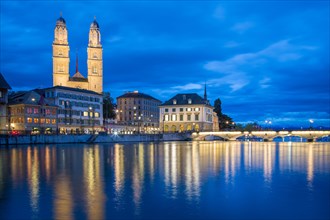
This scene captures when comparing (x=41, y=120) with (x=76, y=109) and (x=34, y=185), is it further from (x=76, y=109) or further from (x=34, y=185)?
(x=34, y=185)

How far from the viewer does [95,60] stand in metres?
157

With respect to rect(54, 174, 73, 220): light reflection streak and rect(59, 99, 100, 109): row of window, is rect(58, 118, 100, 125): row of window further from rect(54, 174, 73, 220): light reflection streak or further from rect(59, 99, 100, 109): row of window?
rect(54, 174, 73, 220): light reflection streak

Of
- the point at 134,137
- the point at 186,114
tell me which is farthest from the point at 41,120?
the point at 186,114

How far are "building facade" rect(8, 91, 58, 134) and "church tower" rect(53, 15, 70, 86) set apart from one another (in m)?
42.8

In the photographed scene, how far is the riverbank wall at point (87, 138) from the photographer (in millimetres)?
83081

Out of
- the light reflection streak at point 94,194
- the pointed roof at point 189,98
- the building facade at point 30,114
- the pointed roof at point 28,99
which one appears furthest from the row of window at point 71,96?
the light reflection streak at point 94,194

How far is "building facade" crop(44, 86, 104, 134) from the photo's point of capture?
109 metres

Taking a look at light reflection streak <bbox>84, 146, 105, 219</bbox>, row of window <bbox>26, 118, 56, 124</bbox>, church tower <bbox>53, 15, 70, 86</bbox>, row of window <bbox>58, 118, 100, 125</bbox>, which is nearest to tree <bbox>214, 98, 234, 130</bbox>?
row of window <bbox>58, 118, 100, 125</bbox>

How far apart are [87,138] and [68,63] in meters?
56.4

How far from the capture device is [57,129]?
106 m

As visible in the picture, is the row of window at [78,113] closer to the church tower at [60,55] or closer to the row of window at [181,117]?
the church tower at [60,55]

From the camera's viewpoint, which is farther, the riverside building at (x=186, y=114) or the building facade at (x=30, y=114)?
the riverside building at (x=186, y=114)

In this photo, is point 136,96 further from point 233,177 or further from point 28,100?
point 233,177

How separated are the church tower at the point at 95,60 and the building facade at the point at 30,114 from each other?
49.4m
